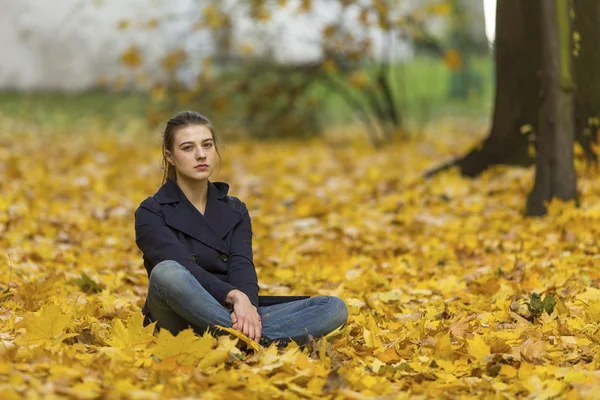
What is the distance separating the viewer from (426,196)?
675 cm

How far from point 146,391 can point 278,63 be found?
894 centimetres

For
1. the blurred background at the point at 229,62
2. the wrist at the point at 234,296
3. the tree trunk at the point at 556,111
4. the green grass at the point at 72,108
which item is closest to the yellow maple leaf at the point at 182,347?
the wrist at the point at 234,296

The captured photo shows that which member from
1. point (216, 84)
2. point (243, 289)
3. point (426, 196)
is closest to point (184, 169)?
point (243, 289)

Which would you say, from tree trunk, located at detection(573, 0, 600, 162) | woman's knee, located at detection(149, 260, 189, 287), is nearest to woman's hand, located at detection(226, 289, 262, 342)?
woman's knee, located at detection(149, 260, 189, 287)

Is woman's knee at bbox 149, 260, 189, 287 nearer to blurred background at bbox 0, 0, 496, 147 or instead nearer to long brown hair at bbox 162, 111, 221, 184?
long brown hair at bbox 162, 111, 221, 184

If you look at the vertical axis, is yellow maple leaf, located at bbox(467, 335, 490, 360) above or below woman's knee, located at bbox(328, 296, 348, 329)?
below

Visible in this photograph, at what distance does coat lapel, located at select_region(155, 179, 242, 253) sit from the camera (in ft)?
11.0

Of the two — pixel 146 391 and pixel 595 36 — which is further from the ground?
pixel 595 36

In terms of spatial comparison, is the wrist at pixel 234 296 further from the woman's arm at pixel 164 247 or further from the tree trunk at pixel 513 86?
the tree trunk at pixel 513 86

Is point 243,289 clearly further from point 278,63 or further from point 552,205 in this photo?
point 278,63

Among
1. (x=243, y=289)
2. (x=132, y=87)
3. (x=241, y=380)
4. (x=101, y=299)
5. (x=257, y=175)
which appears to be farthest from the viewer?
→ (x=132, y=87)

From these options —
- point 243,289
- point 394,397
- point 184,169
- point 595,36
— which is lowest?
point 394,397

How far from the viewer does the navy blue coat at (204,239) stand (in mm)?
3229

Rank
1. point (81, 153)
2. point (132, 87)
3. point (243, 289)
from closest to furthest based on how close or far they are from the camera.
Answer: point (243, 289), point (81, 153), point (132, 87)
